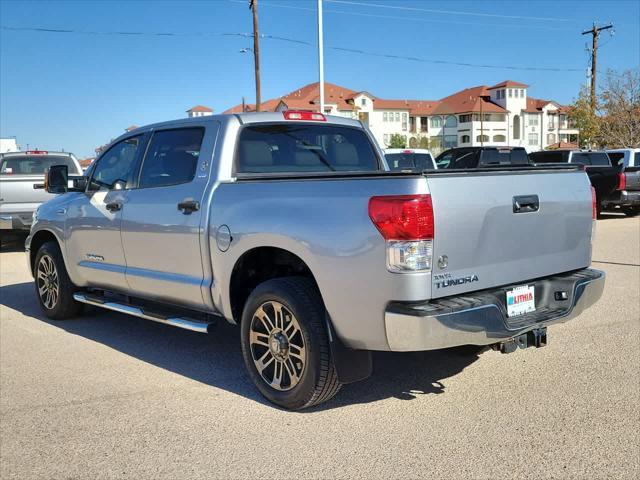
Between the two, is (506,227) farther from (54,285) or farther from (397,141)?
(397,141)

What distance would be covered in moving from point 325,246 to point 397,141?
3231 inches

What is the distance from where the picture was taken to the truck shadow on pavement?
175 inches

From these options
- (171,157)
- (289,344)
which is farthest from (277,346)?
(171,157)

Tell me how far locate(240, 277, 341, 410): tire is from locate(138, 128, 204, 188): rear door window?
1306 mm

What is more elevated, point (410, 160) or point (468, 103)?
point (468, 103)

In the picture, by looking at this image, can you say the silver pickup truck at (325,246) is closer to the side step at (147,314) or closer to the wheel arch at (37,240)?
the side step at (147,314)

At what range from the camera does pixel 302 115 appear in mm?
5203

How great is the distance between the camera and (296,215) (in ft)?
12.6

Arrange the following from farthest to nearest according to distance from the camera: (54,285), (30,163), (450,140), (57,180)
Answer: (450,140) < (30,163) < (54,285) < (57,180)

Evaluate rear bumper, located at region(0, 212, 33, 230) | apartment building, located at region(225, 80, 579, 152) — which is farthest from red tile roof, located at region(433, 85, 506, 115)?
rear bumper, located at region(0, 212, 33, 230)

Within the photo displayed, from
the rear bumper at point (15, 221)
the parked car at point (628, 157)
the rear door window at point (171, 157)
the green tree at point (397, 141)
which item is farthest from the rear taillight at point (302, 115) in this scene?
the green tree at point (397, 141)

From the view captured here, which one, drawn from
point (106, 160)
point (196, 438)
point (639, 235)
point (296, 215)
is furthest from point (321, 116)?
point (639, 235)

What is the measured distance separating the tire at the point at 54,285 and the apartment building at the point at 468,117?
80353mm

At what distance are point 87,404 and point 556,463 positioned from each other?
3080 millimetres
